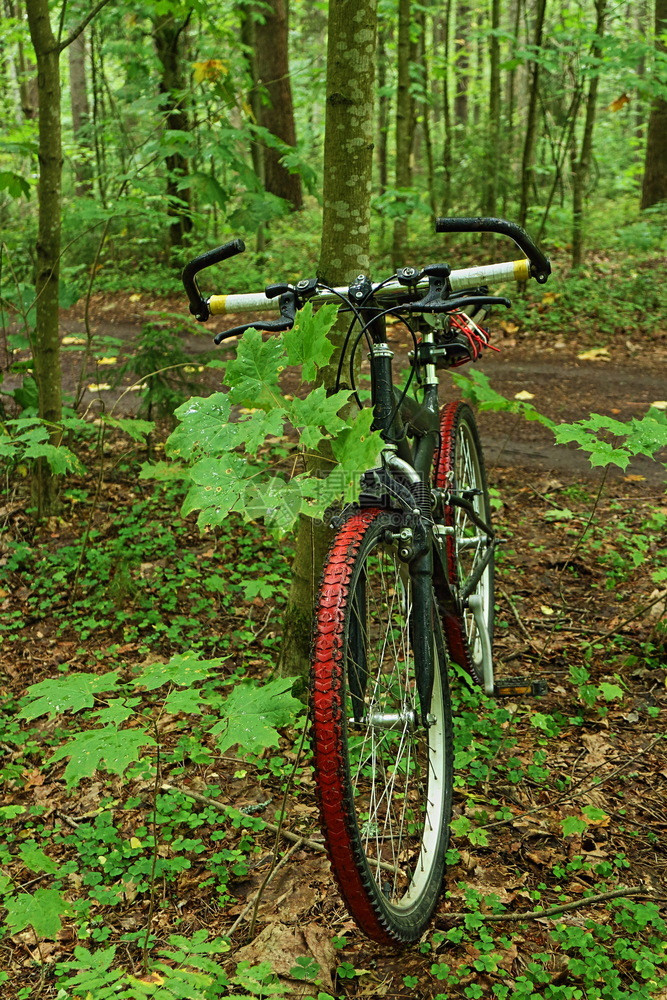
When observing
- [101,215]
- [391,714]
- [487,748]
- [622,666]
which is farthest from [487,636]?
[101,215]

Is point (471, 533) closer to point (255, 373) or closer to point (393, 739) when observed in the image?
point (393, 739)

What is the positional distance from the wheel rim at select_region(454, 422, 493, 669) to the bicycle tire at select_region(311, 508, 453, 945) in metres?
0.82

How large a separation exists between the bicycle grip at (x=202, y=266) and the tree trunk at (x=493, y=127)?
924 centimetres

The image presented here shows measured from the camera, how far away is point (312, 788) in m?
2.92

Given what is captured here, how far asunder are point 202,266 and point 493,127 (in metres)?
9.65

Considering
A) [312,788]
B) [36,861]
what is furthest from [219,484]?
[312,788]

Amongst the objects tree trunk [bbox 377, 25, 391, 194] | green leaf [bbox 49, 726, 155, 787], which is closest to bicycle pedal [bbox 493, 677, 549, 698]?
green leaf [bbox 49, 726, 155, 787]

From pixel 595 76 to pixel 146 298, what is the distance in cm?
697

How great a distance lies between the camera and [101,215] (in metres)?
4.89

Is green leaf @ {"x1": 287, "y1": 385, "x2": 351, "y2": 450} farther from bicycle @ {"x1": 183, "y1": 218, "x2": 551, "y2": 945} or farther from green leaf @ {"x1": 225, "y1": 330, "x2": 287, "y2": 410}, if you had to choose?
bicycle @ {"x1": 183, "y1": 218, "x2": 551, "y2": 945}

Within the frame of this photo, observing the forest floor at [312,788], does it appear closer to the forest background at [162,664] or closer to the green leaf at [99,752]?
the forest background at [162,664]

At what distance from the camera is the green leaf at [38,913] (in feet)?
6.30

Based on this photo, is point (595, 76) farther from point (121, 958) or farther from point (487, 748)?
point (121, 958)

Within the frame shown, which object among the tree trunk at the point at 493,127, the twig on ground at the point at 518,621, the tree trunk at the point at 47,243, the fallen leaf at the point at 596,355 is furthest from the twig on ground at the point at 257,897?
the tree trunk at the point at 493,127
